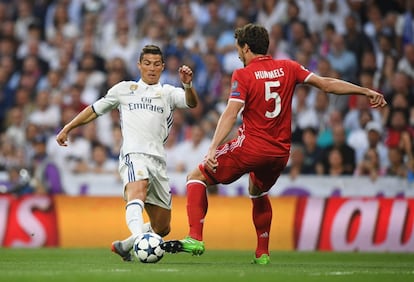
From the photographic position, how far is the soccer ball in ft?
31.6

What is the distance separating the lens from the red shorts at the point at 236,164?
10.2 metres

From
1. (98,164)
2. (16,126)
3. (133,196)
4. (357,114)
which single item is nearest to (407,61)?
(357,114)

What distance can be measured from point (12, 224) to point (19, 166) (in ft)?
6.58

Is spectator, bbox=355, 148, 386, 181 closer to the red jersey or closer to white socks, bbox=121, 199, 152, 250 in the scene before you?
the red jersey

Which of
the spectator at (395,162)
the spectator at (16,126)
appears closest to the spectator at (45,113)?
the spectator at (16,126)

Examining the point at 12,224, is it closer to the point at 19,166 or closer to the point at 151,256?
the point at 19,166

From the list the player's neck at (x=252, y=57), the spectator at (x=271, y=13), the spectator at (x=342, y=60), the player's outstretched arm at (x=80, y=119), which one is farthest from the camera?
the spectator at (x=271, y=13)

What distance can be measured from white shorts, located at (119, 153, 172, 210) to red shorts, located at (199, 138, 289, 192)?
0.56 meters

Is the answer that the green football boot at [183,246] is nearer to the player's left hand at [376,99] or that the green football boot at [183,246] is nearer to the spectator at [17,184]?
the player's left hand at [376,99]

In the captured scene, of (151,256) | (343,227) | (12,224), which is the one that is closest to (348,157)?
(343,227)

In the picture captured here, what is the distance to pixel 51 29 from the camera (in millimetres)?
22016

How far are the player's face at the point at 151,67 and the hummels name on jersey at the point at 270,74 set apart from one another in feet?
4.13

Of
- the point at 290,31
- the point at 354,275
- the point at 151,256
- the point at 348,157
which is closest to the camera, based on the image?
the point at 354,275

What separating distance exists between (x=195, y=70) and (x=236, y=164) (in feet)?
30.9
